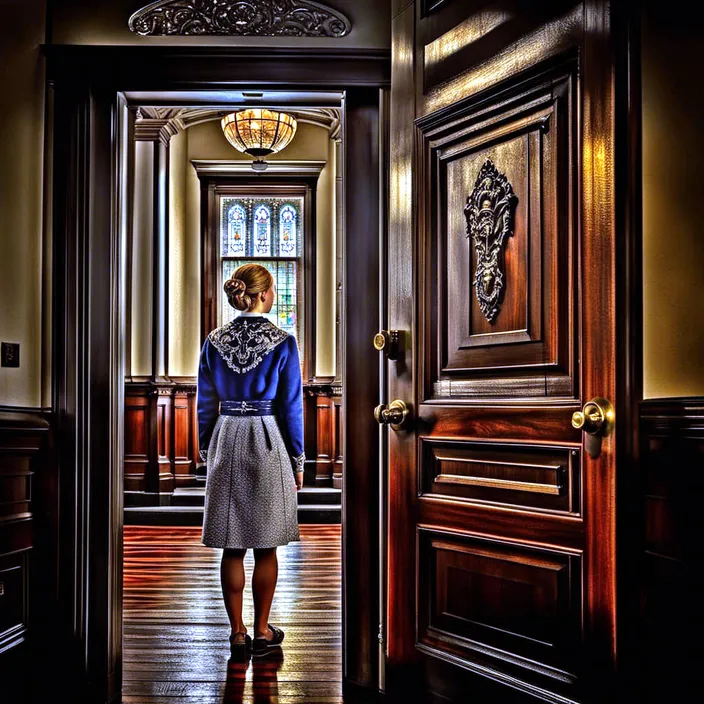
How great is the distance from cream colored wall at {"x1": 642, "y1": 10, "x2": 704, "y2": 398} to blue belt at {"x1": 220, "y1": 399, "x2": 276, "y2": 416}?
181cm

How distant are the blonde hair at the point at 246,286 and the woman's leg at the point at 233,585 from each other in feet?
3.17

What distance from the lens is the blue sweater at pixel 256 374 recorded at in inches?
145

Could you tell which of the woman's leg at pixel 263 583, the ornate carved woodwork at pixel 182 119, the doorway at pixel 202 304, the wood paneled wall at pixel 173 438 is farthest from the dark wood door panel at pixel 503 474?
the ornate carved woodwork at pixel 182 119

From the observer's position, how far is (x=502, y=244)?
231cm

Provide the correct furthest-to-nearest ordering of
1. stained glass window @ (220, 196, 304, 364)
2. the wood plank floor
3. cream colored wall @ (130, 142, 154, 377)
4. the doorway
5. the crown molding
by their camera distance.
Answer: stained glass window @ (220, 196, 304, 364)
the crown molding
cream colored wall @ (130, 142, 154, 377)
the doorway
the wood plank floor

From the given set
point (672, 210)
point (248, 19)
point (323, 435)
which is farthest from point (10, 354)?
point (323, 435)

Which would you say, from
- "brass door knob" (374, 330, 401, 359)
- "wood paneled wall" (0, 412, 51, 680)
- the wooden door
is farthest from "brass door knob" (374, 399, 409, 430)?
"wood paneled wall" (0, 412, 51, 680)

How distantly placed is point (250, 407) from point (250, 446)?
149mm

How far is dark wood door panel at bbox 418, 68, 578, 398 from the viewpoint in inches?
83.8

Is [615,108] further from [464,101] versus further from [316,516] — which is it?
[316,516]

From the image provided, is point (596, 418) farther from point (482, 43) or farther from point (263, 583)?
point (263, 583)

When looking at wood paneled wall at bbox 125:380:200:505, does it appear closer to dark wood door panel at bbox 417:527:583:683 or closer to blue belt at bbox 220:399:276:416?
blue belt at bbox 220:399:276:416

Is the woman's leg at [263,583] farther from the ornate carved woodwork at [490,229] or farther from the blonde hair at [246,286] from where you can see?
the ornate carved woodwork at [490,229]

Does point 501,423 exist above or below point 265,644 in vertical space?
above
